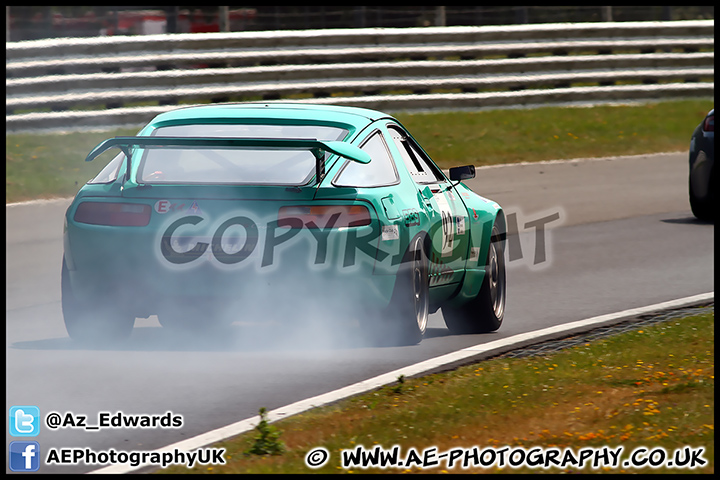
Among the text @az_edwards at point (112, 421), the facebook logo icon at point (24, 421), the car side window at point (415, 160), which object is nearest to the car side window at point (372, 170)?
the car side window at point (415, 160)


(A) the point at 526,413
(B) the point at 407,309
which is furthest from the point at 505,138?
(A) the point at 526,413

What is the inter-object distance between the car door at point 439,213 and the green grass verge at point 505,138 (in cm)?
782

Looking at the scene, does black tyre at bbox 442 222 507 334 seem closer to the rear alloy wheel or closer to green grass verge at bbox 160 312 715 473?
green grass verge at bbox 160 312 715 473

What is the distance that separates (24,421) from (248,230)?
1.76 metres

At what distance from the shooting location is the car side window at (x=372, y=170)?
7.51 meters

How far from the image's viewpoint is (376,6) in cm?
2250

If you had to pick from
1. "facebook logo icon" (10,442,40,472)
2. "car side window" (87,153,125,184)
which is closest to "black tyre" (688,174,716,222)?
"car side window" (87,153,125,184)

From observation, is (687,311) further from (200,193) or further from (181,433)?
(181,433)

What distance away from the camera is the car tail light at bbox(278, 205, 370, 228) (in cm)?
721

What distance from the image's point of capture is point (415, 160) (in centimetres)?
862

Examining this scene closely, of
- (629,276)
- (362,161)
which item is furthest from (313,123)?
(629,276)

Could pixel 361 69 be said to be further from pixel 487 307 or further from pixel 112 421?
pixel 112 421

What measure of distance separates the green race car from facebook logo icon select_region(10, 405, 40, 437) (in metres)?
1.28

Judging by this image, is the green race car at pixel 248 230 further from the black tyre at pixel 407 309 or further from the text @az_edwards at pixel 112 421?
the text @az_edwards at pixel 112 421
